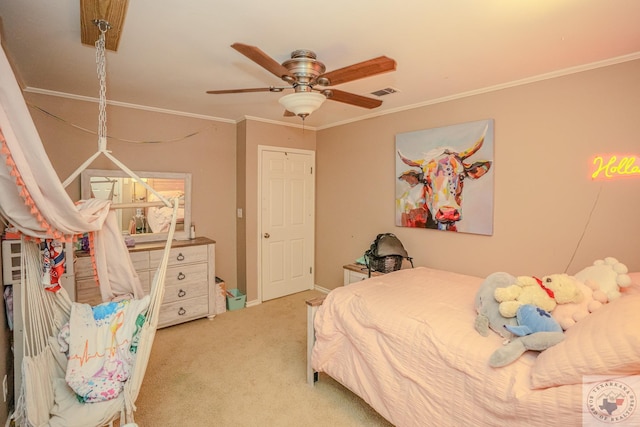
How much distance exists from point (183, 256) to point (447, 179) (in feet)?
9.15

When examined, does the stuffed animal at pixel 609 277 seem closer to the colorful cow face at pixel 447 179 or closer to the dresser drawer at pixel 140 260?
the colorful cow face at pixel 447 179

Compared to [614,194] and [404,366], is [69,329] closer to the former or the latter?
[404,366]

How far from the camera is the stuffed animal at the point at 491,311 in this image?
1.57 metres

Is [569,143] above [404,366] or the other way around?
above

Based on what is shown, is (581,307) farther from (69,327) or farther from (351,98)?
(69,327)

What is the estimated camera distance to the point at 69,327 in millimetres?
1641

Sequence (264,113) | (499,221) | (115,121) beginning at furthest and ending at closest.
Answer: (264,113) → (115,121) → (499,221)

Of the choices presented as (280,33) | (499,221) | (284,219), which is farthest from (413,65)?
(284,219)

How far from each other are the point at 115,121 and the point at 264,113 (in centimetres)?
154

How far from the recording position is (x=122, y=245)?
1868mm

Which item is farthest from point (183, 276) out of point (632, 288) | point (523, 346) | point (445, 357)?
point (632, 288)

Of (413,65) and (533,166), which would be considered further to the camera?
(533,166)

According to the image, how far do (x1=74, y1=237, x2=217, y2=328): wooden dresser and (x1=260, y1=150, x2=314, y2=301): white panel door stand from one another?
772 mm

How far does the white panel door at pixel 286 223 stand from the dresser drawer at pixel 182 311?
2.80 feet
